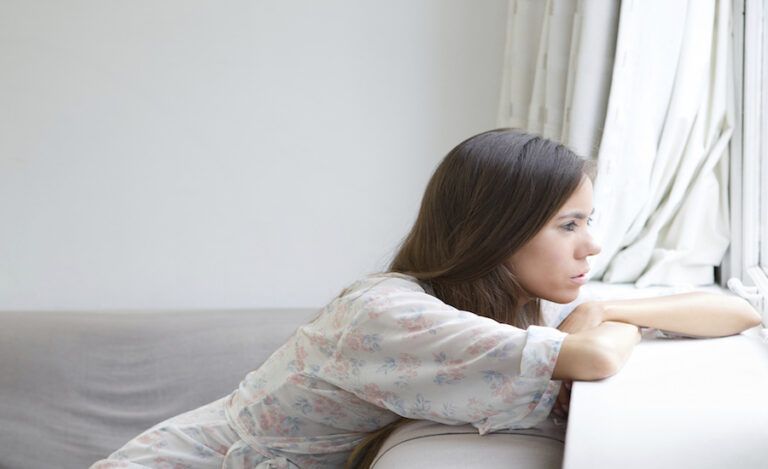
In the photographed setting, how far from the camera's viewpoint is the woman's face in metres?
1.36

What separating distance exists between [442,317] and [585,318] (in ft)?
0.93

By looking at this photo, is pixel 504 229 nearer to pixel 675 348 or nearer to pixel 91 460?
pixel 675 348

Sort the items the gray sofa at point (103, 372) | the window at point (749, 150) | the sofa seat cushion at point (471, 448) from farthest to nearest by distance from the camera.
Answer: the gray sofa at point (103, 372), the window at point (749, 150), the sofa seat cushion at point (471, 448)

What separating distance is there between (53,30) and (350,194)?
0.86m

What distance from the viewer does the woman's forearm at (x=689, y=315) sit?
138 centimetres

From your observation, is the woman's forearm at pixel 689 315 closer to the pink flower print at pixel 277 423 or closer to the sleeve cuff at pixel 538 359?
the sleeve cuff at pixel 538 359

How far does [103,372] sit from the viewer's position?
7.73ft

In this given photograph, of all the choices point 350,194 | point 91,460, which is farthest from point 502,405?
point 350,194

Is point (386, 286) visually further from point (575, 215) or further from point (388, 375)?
point (575, 215)

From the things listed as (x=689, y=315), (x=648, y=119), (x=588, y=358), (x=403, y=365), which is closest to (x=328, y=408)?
(x=403, y=365)

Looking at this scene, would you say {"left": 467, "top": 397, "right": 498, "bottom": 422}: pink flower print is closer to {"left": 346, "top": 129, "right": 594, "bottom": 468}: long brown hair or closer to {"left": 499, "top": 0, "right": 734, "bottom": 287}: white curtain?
{"left": 346, "top": 129, "right": 594, "bottom": 468}: long brown hair

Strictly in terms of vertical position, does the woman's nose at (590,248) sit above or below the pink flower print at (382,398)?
above

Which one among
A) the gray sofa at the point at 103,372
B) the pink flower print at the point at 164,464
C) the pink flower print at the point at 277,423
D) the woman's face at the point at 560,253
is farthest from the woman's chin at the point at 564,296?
the gray sofa at the point at 103,372

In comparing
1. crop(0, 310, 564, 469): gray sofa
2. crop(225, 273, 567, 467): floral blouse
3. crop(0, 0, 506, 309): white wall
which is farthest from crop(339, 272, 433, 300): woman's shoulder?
crop(0, 0, 506, 309): white wall
